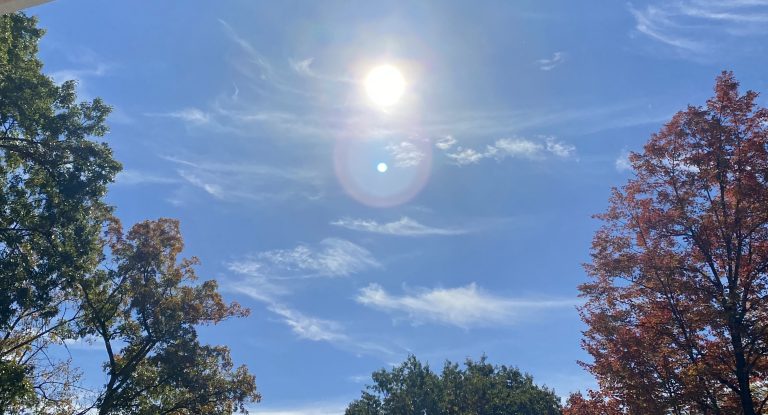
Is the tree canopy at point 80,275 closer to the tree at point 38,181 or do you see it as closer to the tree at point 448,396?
the tree at point 38,181

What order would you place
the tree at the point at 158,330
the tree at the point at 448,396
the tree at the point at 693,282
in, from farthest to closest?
the tree at the point at 448,396, the tree at the point at 158,330, the tree at the point at 693,282

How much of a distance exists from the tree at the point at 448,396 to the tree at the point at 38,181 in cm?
3532

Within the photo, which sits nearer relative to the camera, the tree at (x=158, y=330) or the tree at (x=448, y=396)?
the tree at (x=158, y=330)

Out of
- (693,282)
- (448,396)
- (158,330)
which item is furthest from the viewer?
(448,396)

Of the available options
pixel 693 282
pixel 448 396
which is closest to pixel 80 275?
pixel 693 282

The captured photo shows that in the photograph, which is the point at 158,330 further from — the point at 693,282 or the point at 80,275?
the point at 693,282

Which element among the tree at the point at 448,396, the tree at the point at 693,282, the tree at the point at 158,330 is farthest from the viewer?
the tree at the point at 448,396

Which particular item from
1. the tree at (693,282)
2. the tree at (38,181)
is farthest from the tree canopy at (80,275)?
the tree at (693,282)

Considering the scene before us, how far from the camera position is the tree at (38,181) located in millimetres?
15914

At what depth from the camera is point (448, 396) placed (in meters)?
46.9

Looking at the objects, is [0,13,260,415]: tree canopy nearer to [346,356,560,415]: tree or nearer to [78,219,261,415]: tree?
[78,219,261,415]: tree

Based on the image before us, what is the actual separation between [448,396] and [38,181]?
4041cm

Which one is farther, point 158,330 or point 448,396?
point 448,396

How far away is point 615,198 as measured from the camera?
53.0 ft
